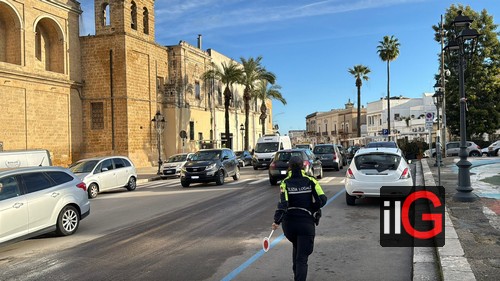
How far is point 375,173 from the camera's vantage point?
1163 cm

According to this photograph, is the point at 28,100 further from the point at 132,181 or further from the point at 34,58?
the point at 132,181

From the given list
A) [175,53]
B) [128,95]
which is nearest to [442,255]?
[128,95]

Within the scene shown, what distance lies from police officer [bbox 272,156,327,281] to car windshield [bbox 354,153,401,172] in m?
7.02

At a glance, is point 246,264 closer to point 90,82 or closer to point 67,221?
point 67,221

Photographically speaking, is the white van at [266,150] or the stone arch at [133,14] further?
the stone arch at [133,14]

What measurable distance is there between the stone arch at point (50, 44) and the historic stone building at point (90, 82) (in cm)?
7

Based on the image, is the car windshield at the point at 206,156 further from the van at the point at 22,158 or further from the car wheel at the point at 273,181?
the van at the point at 22,158

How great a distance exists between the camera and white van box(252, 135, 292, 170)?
1213 inches

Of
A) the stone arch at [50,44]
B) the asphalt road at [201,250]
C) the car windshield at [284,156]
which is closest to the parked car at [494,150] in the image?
the car windshield at [284,156]

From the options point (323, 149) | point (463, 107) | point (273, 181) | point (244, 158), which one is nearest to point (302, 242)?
point (463, 107)

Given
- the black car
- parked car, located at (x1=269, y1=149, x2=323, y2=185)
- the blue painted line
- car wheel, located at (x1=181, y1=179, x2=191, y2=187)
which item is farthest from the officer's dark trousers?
car wheel, located at (x1=181, y1=179, x2=191, y2=187)

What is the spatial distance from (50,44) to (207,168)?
20946mm

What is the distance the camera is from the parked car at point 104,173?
56.9ft

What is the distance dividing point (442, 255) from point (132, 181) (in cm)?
1591
